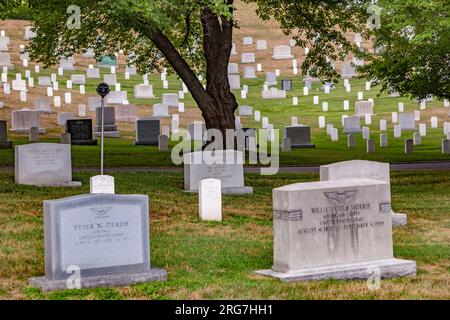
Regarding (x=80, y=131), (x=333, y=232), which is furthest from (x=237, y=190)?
(x=80, y=131)

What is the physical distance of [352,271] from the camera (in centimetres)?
1180

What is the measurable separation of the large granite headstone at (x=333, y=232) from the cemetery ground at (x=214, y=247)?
284 mm

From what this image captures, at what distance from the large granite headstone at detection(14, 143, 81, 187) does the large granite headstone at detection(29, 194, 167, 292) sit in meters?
10.5

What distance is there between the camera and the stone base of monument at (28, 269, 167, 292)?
10.9 m

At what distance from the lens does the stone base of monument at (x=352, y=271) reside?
37.8 ft

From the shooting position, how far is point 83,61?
204ft

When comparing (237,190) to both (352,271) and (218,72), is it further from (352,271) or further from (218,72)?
(352,271)

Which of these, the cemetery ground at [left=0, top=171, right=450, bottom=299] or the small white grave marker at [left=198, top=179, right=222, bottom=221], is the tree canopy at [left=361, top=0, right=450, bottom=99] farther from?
the small white grave marker at [left=198, top=179, right=222, bottom=221]

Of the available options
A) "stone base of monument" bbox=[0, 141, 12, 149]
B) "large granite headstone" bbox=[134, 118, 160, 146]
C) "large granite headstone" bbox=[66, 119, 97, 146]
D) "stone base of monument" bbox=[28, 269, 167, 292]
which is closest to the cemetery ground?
"stone base of monument" bbox=[28, 269, 167, 292]

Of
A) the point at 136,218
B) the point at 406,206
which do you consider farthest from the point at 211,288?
the point at 406,206

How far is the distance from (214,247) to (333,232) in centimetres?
282

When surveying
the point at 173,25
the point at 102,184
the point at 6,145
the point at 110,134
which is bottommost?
the point at 102,184

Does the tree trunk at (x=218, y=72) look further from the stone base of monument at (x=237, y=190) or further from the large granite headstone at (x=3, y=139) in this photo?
the large granite headstone at (x=3, y=139)

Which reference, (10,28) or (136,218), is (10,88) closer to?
(10,28)
